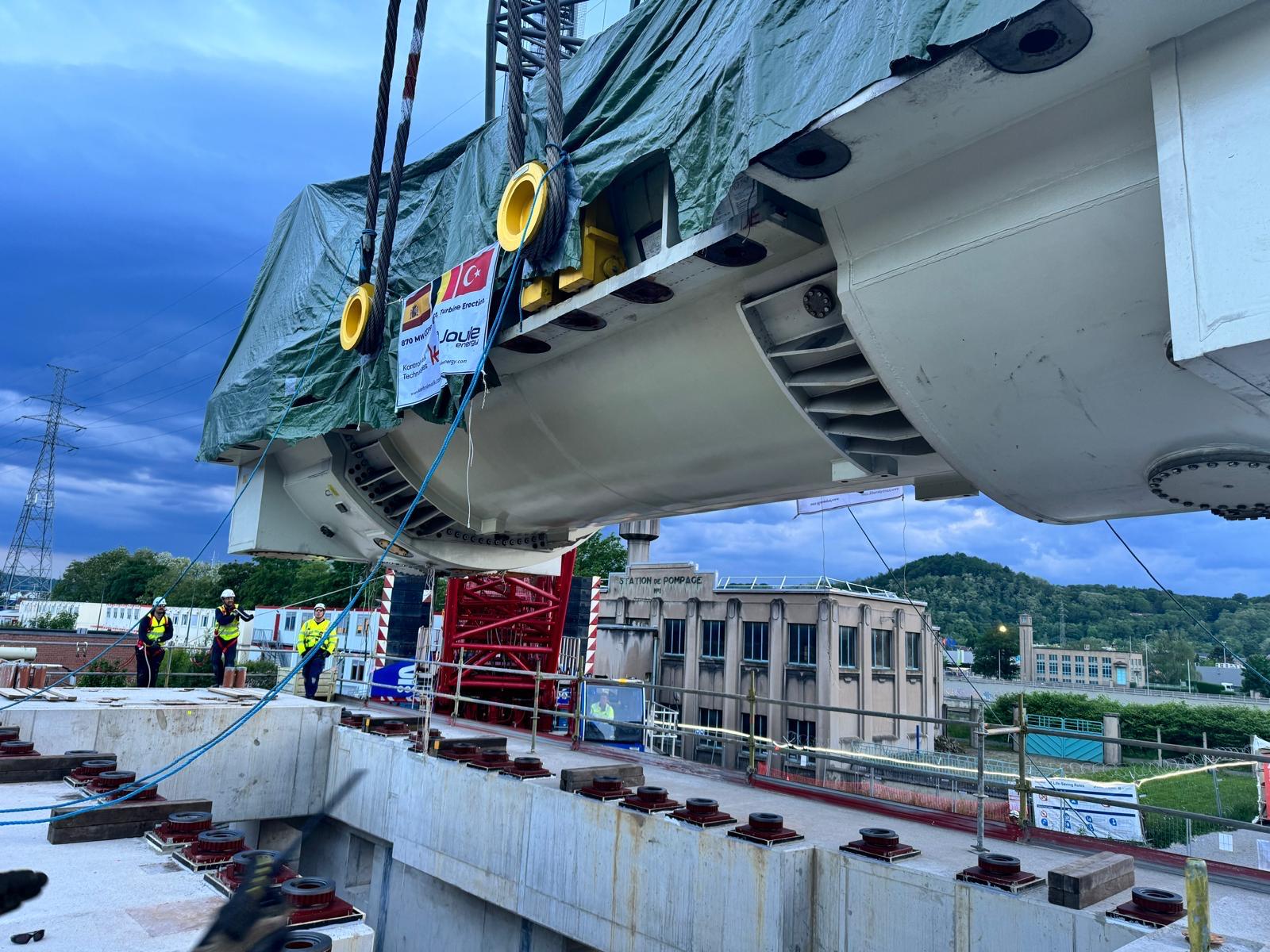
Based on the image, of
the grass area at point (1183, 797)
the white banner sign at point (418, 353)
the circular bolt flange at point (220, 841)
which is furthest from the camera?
the grass area at point (1183, 797)

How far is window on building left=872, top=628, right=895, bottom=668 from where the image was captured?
35281 mm

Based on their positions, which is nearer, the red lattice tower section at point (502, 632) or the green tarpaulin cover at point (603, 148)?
the green tarpaulin cover at point (603, 148)

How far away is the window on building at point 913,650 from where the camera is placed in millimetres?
37031

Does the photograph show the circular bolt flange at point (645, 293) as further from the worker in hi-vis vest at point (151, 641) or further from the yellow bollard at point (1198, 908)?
the worker in hi-vis vest at point (151, 641)

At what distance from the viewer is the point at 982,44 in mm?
3449

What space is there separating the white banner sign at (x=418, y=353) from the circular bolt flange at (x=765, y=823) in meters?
4.45

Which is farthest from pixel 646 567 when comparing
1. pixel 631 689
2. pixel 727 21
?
pixel 727 21

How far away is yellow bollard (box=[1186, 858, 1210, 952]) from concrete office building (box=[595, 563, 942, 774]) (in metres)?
28.7

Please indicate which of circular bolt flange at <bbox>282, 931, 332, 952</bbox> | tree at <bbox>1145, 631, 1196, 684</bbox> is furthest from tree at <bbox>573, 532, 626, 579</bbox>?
tree at <bbox>1145, 631, 1196, 684</bbox>

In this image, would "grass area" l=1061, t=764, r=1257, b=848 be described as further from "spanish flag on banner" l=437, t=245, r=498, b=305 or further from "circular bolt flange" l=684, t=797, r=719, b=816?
"spanish flag on banner" l=437, t=245, r=498, b=305

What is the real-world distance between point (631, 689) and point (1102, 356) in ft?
33.0

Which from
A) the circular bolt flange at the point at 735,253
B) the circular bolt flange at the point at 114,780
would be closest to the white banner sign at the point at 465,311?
the circular bolt flange at the point at 735,253

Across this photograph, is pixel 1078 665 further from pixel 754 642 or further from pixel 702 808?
pixel 702 808

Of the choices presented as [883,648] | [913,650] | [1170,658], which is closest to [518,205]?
[883,648]
